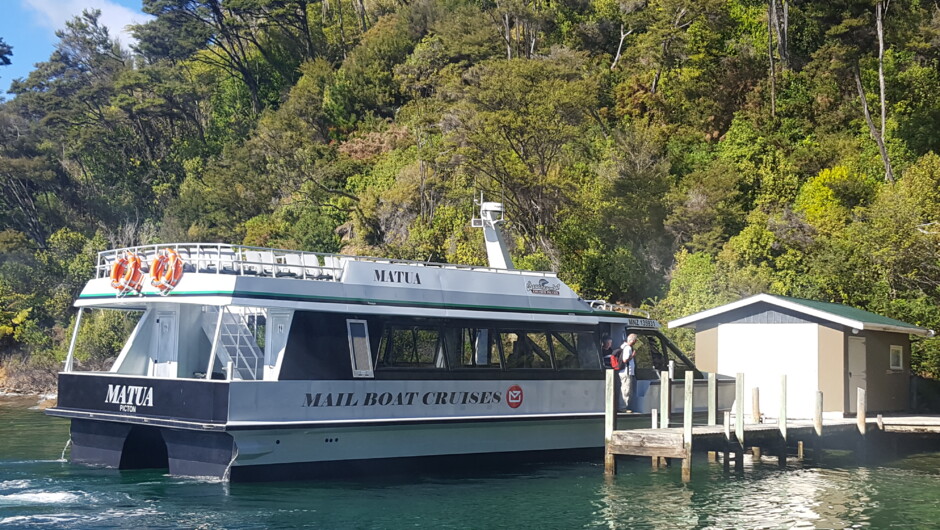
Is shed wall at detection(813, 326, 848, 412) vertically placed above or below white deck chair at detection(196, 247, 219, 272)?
below

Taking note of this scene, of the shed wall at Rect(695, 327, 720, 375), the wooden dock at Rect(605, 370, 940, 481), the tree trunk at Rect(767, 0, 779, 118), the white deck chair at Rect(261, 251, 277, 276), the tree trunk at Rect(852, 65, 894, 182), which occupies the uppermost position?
the tree trunk at Rect(767, 0, 779, 118)

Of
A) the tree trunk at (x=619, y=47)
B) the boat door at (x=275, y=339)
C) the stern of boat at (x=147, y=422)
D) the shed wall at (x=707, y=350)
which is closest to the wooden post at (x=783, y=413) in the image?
the shed wall at (x=707, y=350)

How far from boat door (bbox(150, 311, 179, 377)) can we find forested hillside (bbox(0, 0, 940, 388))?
55.8 feet

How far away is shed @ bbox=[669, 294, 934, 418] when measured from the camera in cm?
2181

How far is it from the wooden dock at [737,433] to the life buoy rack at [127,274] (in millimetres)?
7765

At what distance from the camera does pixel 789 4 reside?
1714 inches

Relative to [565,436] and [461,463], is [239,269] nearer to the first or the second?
[461,463]

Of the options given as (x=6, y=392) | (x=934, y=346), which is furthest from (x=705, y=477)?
(x=6, y=392)

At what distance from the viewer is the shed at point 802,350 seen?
2181cm

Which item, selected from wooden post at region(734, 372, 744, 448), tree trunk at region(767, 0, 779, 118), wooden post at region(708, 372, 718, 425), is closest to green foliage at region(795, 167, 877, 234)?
tree trunk at region(767, 0, 779, 118)

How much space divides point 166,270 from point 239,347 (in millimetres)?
1724

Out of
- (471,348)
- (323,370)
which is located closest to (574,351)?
(471,348)

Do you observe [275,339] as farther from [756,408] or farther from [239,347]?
[756,408]

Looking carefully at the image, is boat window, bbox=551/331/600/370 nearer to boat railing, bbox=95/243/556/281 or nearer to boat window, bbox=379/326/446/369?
boat window, bbox=379/326/446/369
